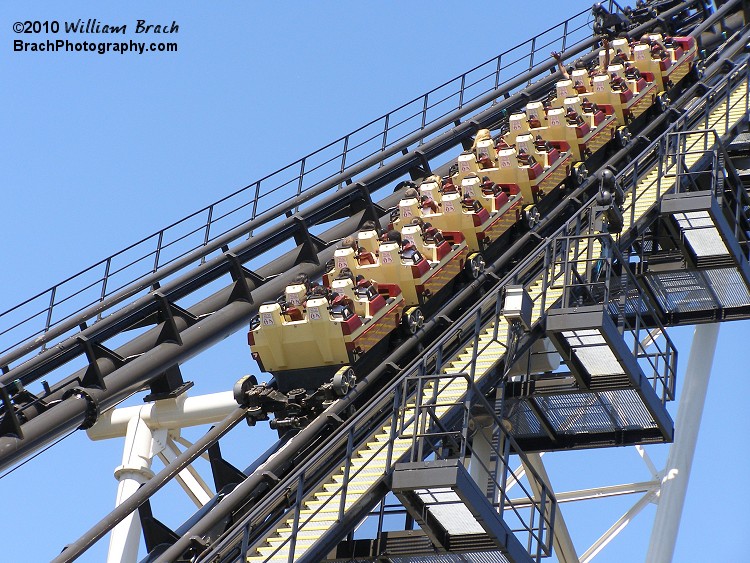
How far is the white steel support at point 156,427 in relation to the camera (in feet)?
68.3

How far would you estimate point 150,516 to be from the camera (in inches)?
662

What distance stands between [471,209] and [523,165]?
214 cm

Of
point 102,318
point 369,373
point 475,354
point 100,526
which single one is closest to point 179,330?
point 102,318

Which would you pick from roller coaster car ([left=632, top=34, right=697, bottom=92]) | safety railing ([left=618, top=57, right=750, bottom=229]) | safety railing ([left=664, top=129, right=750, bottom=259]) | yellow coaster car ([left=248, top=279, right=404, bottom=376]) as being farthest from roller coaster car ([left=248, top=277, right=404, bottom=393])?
roller coaster car ([left=632, top=34, right=697, bottom=92])

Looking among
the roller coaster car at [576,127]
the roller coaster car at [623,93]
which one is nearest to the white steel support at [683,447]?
the roller coaster car at [576,127]

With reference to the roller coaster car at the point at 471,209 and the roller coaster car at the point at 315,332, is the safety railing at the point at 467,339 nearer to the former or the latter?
the roller coaster car at the point at 315,332

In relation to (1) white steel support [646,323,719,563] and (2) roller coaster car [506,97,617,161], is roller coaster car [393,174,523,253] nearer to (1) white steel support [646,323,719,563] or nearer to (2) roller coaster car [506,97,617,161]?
(2) roller coaster car [506,97,617,161]

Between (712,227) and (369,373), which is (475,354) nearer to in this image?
(369,373)

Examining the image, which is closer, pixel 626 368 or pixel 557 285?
pixel 626 368

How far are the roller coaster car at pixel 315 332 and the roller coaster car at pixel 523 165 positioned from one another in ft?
16.5

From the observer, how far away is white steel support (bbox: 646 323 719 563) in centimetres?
1945

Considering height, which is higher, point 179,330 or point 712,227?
point 712,227

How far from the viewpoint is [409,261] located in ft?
66.9

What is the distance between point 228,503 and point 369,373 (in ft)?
10.9
